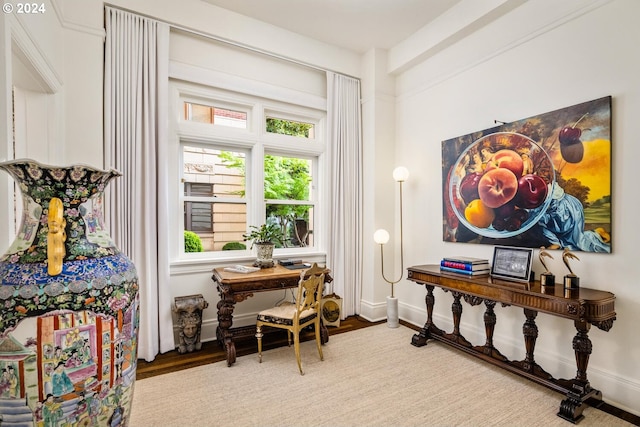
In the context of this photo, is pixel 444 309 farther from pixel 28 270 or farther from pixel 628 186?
pixel 28 270

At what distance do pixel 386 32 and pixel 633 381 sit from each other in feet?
12.2

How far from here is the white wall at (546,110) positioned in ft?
6.88

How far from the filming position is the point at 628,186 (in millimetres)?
2092

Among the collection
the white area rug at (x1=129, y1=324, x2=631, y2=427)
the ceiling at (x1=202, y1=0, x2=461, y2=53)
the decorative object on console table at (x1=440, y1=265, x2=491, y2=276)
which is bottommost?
the white area rug at (x1=129, y1=324, x2=631, y2=427)

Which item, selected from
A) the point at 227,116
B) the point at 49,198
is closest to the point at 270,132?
the point at 227,116

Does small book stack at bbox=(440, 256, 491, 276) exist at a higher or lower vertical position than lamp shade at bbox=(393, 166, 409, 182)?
lower

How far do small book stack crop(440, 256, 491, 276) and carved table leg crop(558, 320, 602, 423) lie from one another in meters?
0.78

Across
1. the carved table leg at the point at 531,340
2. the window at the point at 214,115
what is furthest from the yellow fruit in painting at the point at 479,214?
the window at the point at 214,115

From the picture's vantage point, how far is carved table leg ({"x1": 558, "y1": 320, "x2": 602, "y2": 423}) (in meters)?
1.96

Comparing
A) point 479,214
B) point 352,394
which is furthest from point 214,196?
point 479,214

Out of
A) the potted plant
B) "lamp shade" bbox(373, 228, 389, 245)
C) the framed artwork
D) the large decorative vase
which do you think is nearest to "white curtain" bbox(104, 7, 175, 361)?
the potted plant

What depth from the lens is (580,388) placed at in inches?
79.4

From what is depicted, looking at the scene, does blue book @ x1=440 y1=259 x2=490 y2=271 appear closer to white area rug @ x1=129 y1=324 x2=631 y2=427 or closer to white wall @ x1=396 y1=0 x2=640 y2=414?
white wall @ x1=396 y1=0 x2=640 y2=414

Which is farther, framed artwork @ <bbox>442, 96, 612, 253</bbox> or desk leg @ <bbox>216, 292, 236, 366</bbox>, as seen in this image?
desk leg @ <bbox>216, 292, 236, 366</bbox>
